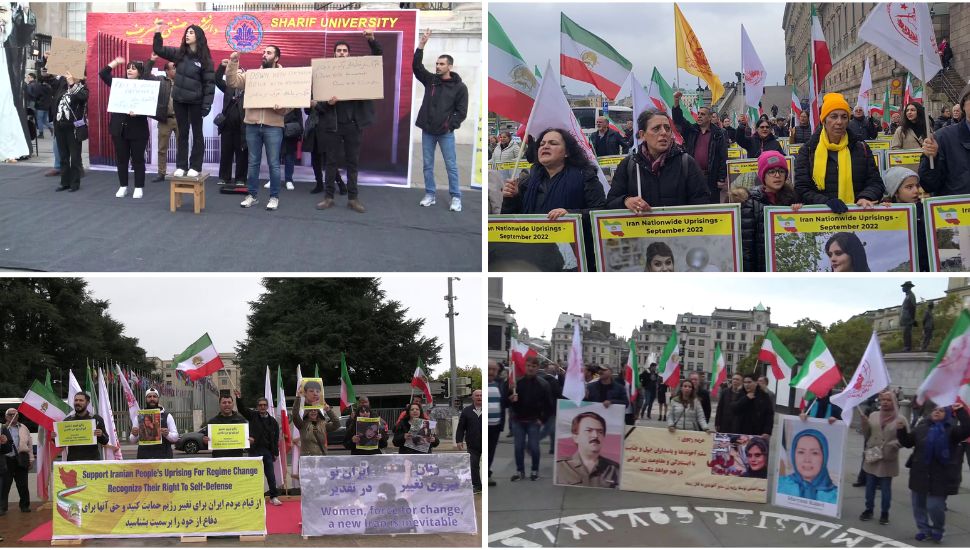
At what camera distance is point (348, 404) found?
39.8 ft

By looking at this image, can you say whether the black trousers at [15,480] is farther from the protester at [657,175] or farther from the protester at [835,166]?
the protester at [835,166]

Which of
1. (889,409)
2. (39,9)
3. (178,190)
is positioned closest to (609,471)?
(889,409)

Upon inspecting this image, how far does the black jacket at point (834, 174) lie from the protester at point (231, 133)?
663cm

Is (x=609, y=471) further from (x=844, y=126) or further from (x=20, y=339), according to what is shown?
(x=20, y=339)

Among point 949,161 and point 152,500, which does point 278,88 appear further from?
point 949,161

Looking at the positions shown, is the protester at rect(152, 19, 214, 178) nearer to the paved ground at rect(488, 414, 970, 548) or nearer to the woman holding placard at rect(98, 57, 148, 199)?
the woman holding placard at rect(98, 57, 148, 199)

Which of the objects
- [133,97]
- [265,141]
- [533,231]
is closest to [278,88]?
[265,141]

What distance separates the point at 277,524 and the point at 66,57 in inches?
Result: 287

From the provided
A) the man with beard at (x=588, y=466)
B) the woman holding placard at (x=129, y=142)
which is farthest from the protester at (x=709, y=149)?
the woman holding placard at (x=129, y=142)

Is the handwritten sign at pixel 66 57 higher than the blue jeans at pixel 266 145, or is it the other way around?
the handwritten sign at pixel 66 57

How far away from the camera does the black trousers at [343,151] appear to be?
31.9 ft

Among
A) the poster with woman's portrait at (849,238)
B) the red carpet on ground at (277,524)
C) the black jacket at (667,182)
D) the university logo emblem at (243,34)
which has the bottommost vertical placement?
the red carpet on ground at (277,524)

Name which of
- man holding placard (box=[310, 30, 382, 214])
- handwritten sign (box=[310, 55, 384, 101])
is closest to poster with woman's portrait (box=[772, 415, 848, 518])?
man holding placard (box=[310, 30, 382, 214])

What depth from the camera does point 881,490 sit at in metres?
7.34
